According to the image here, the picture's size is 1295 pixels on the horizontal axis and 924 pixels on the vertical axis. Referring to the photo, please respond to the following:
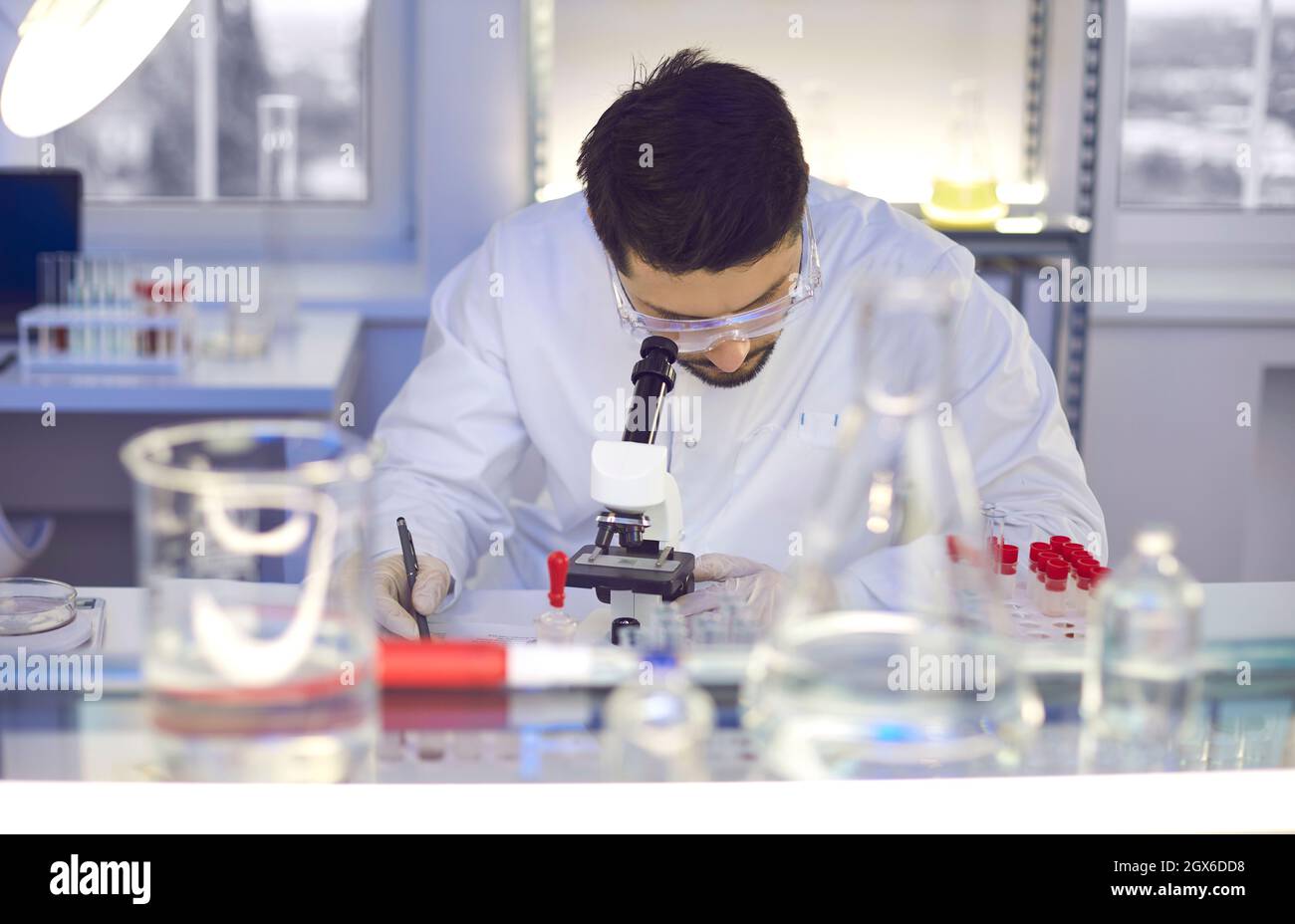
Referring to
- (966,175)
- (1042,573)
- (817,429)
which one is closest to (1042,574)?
(1042,573)

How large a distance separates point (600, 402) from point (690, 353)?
0.52 meters

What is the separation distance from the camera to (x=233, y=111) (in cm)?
384

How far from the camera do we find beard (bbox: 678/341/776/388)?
78.0 inches

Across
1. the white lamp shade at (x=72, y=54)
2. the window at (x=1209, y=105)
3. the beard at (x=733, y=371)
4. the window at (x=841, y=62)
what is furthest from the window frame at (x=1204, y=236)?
the white lamp shade at (x=72, y=54)

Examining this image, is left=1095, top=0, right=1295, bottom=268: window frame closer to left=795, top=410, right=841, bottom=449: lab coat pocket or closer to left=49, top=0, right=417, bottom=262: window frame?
left=795, top=410, right=841, bottom=449: lab coat pocket

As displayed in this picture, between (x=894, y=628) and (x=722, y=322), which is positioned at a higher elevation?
(x=722, y=322)

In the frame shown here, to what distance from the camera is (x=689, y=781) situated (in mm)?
802

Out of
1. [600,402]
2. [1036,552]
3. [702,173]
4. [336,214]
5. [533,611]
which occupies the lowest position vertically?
[533,611]

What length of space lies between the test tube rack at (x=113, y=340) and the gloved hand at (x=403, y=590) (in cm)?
141

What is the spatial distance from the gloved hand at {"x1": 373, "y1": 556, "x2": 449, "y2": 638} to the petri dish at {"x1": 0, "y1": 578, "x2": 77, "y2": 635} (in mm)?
362

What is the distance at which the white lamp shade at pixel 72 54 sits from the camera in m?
1.31

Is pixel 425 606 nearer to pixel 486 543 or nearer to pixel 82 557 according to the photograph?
pixel 486 543

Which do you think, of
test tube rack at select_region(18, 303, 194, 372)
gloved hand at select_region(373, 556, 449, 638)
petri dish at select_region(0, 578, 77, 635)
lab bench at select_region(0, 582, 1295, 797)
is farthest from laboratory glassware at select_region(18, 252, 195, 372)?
lab bench at select_region(0, 582, 1295, 797)

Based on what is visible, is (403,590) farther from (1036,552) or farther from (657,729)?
(657,729)
